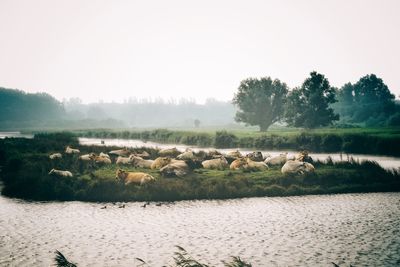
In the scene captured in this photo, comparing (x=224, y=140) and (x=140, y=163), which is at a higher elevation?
(x=224, y=140)

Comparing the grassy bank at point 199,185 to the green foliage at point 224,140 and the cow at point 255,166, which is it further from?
the green foliage at point 224,140

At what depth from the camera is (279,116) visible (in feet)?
320

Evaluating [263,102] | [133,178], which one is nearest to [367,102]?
[263,102]

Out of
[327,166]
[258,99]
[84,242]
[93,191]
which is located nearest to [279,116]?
[258,99]

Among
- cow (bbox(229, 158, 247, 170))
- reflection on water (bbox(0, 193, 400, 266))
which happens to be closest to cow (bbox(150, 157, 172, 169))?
cow (bbox(229, 158, 247, 170))

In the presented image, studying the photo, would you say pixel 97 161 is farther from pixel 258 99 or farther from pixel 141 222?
pixel 258 99

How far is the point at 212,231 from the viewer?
16.0 metres

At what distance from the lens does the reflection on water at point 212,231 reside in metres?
12.9

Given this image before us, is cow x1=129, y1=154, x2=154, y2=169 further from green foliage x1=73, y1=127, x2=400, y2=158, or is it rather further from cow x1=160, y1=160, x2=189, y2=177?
green foliage x1=73, y1=127, x2=400, y2=158

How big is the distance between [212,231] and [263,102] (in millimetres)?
81213

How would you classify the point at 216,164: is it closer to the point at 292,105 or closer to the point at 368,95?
the point at 292,105

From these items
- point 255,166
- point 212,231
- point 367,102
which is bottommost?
point 212,231

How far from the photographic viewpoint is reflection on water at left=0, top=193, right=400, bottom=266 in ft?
42.2

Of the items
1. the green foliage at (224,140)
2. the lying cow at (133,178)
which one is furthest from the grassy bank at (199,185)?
the green foliage at (224,140)
